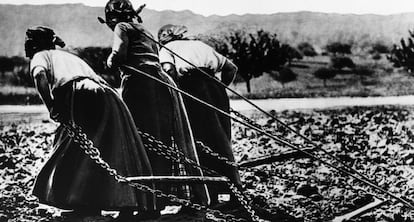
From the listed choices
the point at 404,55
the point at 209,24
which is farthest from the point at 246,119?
the point at 404,55

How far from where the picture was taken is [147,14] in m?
5.92

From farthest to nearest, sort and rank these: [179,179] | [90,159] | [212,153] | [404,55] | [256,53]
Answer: [404,55] → [256,53] → [212,153] → [179,179] → [90,159]

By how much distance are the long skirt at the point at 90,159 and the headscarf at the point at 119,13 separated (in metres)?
0.55

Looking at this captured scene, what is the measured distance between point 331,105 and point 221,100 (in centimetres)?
99

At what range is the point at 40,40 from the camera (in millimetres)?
5816

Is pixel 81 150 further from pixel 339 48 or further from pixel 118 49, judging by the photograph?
pixel 339 48

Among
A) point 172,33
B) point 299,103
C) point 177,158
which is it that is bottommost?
point 177,158

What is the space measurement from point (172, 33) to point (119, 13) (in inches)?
19.4

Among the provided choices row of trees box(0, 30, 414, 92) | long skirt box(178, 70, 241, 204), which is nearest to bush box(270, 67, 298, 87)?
row of trees box(0, 30, 414, 92)

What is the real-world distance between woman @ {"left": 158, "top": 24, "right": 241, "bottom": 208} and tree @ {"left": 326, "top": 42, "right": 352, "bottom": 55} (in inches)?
35.2

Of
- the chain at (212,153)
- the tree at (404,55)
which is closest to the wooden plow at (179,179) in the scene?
the chain at (212,153)

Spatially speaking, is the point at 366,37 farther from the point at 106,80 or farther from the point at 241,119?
the point at 106,80

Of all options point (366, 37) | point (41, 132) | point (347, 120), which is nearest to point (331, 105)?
point (347, 120)

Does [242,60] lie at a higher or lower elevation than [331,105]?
higher
